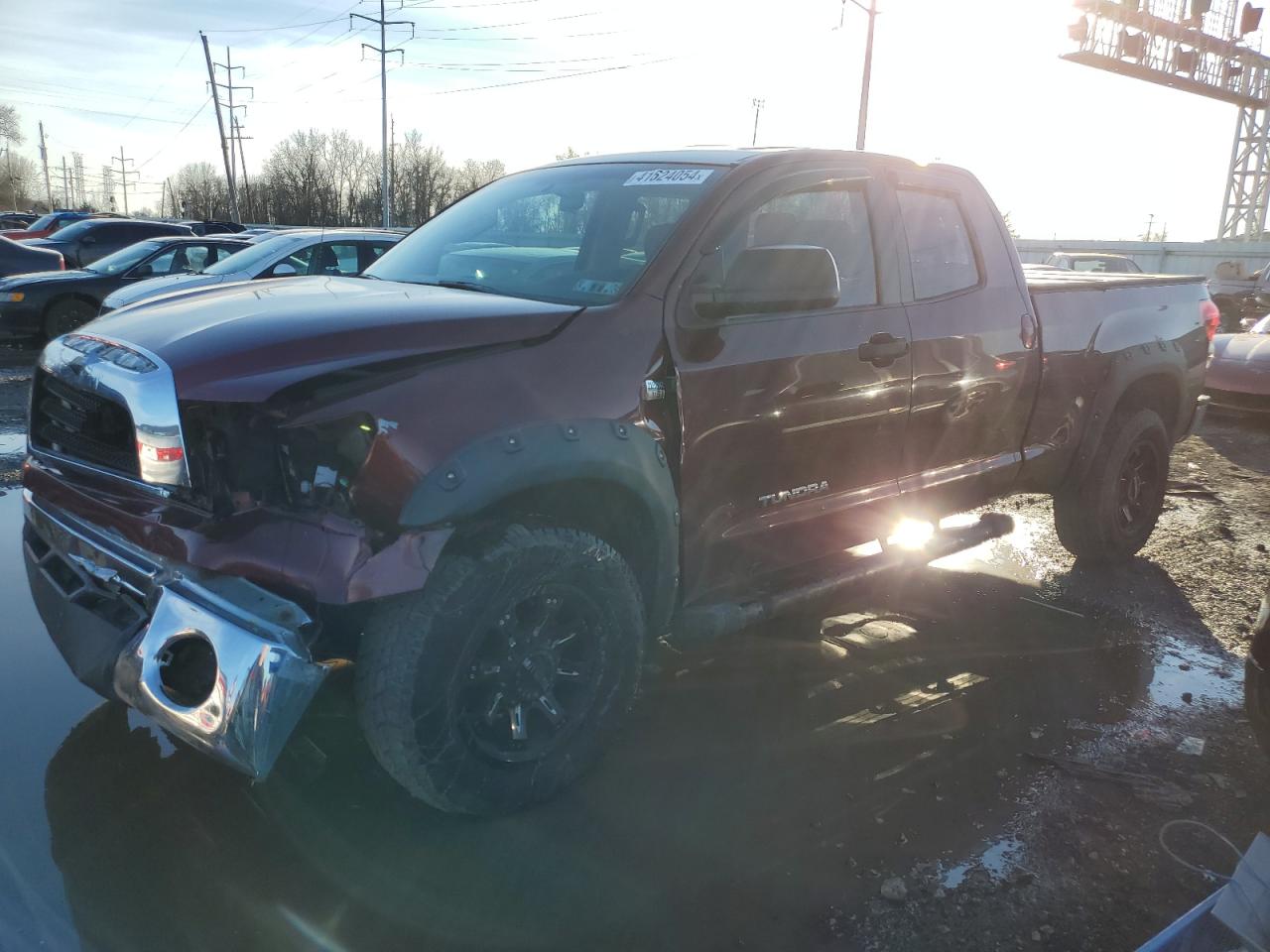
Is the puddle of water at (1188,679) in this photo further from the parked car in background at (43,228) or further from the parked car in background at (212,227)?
the parked car in background at (43,228)

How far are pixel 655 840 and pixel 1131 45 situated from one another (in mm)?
34522

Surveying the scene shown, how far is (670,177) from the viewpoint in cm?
336

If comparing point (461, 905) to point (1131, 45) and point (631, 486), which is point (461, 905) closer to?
point (631, 486)

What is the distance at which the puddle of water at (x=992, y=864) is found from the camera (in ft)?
8.51

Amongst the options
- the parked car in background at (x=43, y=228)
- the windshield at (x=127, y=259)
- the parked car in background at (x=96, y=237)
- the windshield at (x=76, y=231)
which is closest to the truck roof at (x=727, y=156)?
the windshield at (x=127, y=259)

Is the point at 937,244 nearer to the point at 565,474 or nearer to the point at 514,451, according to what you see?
the point at 565,474

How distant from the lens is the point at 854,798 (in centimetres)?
296

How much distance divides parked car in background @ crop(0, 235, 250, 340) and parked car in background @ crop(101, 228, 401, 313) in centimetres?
220

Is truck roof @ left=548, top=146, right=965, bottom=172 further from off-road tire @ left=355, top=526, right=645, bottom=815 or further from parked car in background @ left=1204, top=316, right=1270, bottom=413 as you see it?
parked car in background @ left=1204, top=316, right=1270, bottom=413

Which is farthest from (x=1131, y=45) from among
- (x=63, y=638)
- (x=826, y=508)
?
(x=63, y=638)

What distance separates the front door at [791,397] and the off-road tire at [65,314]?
1129 cm

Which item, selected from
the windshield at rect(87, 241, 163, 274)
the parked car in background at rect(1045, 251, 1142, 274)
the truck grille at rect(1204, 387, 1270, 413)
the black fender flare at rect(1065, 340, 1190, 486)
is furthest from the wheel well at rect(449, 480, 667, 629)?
the parked car in background at rect(1045, 251, 1142, 274)

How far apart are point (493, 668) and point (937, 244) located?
263 centimetres

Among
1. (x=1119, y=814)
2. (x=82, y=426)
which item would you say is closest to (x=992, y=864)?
(x=1119, y=814)
